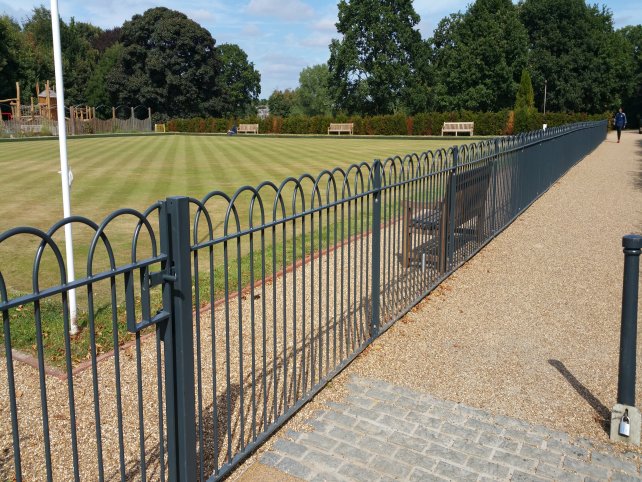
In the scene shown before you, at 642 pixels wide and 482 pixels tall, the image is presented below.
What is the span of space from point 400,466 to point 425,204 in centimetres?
432

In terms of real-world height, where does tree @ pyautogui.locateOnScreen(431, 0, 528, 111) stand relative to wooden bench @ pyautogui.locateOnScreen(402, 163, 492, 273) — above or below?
above

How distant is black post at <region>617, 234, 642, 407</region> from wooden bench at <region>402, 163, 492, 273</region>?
3059 millimetres

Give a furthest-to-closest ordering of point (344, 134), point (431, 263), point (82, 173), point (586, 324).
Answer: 1. point (344, 134)
2. point (82, 173)
3. point (431, 263)
4. point (586, 324)

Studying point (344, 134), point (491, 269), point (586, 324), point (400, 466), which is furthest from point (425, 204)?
point (344, 134)

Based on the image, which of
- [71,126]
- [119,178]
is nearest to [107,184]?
[119,178]

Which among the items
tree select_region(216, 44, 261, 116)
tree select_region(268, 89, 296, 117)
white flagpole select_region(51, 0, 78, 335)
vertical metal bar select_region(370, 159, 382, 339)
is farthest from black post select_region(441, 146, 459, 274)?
tree select_region(268, 89, 296, 117)

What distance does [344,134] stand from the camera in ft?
159

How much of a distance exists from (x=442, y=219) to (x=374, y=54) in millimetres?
60528

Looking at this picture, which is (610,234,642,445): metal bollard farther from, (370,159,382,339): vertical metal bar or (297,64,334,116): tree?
(297,64,334,116): tree

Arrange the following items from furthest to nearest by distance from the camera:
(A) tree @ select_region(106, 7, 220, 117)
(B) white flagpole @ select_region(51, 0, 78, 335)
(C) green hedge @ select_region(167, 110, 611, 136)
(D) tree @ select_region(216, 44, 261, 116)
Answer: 1. (D) tree @ select_region(216, 44, 261, 116)
2. (A) tree @ select_region(106, 7, 220, 117)
3. (C) green hedge @ select_region(167, 110, 611, 136)
4. (B) white flagpole @ select_region(51, 0, 78, 335)

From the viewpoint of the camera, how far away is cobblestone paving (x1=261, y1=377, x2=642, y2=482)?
11.6ft

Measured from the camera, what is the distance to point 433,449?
12.4 feet

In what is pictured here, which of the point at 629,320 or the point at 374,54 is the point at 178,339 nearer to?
the point at 629,320

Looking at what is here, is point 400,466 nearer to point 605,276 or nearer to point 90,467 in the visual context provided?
point 90,467
